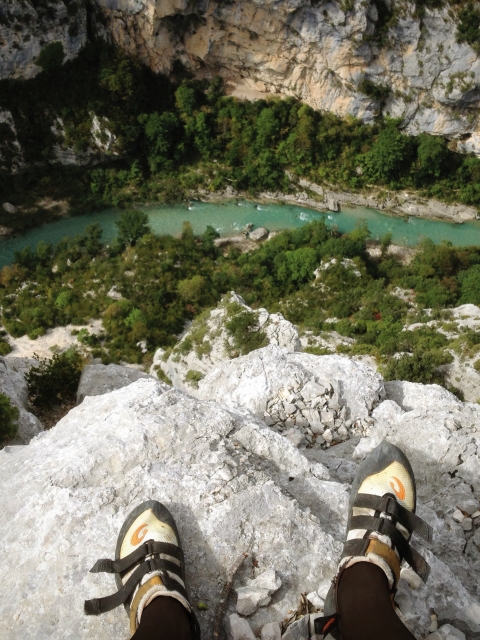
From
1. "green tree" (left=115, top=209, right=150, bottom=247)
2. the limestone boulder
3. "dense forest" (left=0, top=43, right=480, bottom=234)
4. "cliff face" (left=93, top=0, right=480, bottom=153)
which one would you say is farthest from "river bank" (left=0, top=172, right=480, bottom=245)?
the limestone boulder

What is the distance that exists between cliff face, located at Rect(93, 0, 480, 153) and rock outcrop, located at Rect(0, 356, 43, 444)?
76.4 ft

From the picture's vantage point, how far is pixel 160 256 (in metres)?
26.2

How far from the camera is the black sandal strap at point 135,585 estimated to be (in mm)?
4668

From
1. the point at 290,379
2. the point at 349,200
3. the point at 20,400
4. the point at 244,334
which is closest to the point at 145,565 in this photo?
the point at 290,379

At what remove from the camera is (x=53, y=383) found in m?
13.6

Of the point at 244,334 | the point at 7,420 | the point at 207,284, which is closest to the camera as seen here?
the point at 7,420

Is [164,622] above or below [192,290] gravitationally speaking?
above

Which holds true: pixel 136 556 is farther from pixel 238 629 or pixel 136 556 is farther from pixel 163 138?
pixel 163 138

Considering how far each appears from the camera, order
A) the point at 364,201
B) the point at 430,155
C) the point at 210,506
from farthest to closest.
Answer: the point at 364,201, the point at 430,155, the point at 210,506

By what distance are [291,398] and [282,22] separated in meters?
26.5

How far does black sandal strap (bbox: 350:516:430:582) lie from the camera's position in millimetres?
5051

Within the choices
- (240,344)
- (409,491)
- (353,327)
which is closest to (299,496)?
(409,491)

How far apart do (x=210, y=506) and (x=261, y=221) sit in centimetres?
2672

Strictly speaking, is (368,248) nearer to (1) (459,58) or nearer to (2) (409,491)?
(1) (459,58)
